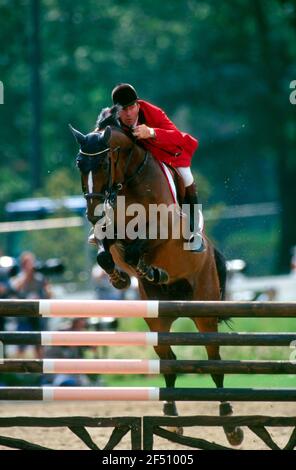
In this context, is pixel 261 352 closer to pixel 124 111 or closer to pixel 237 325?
pixel 237 325

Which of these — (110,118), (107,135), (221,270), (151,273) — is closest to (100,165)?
(107,135)

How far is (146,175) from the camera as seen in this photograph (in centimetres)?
763

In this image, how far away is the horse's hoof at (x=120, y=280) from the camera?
760 centimetres

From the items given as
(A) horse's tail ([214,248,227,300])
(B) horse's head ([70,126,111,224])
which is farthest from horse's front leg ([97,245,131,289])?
(A) horse's tail ([214,248,227,300])

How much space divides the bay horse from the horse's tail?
0.18 m

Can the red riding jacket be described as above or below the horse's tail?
above

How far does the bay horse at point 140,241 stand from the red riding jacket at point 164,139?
10 centimetres

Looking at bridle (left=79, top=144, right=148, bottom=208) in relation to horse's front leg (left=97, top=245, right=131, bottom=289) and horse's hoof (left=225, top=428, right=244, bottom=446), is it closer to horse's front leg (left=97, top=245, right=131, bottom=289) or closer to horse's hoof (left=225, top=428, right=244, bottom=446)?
horse's front leg (left=97, top=245, right=131, bottom=289)

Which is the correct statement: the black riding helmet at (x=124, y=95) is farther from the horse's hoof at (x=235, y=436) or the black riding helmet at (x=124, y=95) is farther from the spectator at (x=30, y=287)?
the spectator at (x=30, y=287)

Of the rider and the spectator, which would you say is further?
the spectator

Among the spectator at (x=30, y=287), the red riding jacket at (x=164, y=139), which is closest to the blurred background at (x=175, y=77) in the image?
the spectator at (x=30, y=287)

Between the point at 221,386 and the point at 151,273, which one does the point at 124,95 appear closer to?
the point at 151,273

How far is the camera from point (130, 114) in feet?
24.9

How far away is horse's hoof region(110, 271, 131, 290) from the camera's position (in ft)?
24.9
